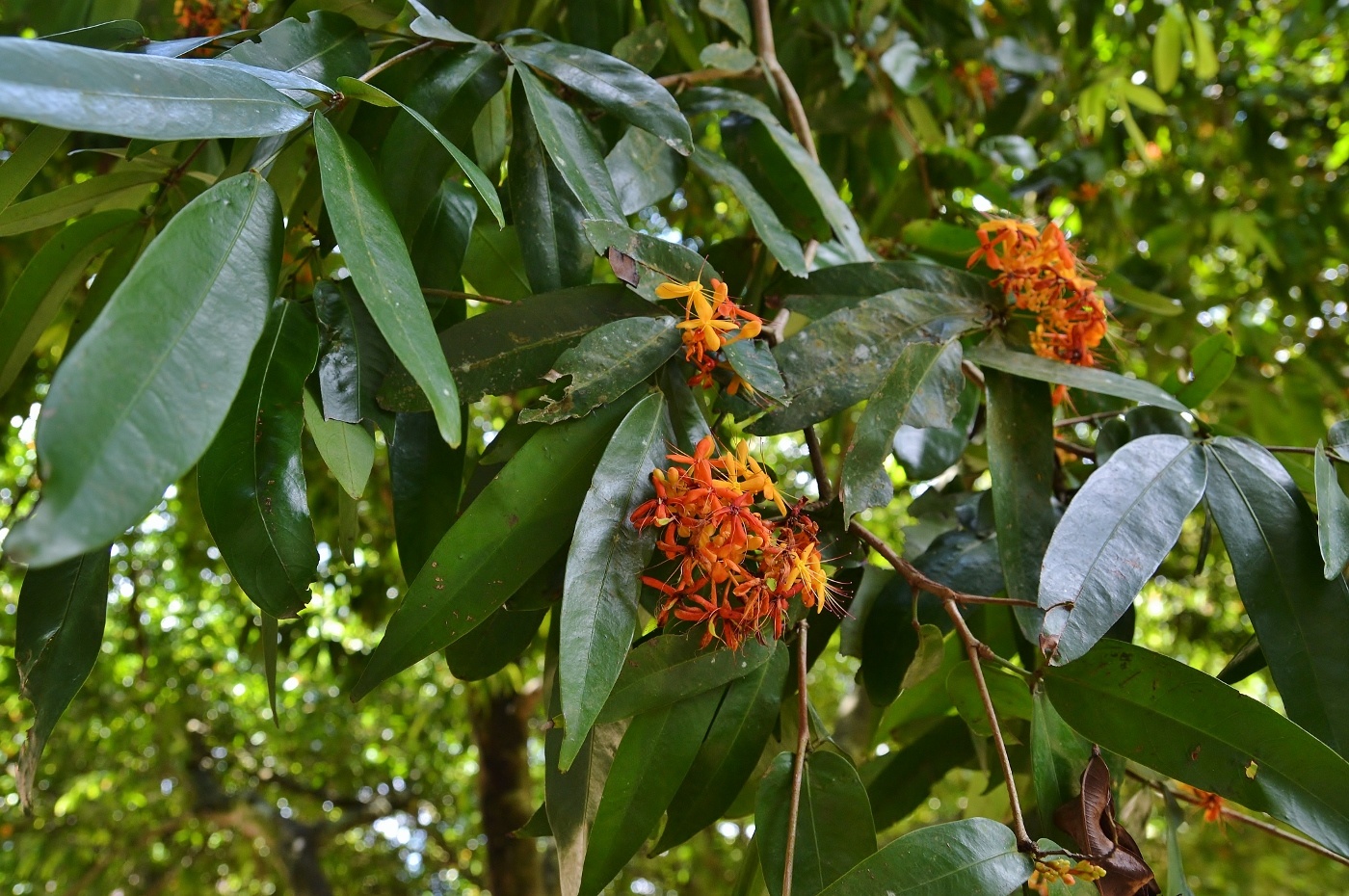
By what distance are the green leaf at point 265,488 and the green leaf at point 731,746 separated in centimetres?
30

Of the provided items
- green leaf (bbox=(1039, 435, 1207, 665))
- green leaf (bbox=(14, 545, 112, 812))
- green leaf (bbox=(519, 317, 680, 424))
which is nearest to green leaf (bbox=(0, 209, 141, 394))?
green leaf (bbox=(14, 545, 112, 812))

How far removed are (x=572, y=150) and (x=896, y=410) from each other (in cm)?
29

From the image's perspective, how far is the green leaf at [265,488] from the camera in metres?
0.60

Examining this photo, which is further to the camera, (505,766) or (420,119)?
(505,766)

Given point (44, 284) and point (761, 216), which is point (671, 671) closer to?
point (761, 216)

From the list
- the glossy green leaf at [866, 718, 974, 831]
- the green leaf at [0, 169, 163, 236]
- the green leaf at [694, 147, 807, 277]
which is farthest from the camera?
the glossy green leaf at [866, 718, 974, 831]

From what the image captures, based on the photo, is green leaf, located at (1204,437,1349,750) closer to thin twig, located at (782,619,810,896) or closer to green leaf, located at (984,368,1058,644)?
green leaf, located at (984,368,1058,644)

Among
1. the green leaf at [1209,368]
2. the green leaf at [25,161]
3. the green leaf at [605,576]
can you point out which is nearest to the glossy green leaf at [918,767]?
the green leaf at [1209,368]

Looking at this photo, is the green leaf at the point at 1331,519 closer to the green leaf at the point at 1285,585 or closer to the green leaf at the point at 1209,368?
the green leaf at the point at 1285,585

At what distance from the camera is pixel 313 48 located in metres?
0.67

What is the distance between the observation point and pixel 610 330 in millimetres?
639

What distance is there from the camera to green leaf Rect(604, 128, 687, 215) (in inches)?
32.2

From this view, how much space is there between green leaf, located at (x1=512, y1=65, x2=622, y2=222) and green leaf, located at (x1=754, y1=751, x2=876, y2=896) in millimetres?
402

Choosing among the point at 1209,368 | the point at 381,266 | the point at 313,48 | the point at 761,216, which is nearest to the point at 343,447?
the point at 381,266
